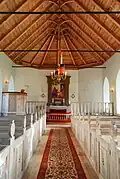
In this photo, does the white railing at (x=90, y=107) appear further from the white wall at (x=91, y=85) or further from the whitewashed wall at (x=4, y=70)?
the whitewashed wall at (x=4, y=70)

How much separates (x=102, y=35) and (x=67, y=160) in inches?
304

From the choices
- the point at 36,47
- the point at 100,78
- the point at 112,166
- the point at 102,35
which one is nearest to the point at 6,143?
the point at 112,166

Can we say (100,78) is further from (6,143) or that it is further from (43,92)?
(6,143)

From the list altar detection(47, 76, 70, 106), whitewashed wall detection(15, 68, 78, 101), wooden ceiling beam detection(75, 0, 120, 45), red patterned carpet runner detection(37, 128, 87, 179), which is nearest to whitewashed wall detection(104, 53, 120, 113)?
wooden ceiling beam detection(75, 0, 120, 45)

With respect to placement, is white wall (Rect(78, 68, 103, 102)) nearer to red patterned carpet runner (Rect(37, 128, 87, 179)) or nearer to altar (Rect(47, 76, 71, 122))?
altar (Rect(47, 76, 71, 122))

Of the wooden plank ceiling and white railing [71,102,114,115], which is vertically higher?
the wooden plank ceiling

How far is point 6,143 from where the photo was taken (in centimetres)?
277

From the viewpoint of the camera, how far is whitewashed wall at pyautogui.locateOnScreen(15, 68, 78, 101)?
1485cm

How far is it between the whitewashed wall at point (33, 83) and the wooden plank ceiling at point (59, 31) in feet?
2.17

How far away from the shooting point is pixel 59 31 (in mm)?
12844

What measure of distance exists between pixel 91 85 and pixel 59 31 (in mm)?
4702

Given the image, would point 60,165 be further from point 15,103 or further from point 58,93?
point 58,93

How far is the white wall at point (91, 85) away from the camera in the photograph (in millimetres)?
14812

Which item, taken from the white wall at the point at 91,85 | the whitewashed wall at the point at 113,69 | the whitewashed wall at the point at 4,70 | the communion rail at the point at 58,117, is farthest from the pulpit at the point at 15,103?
the white wall at the point at 91,85
